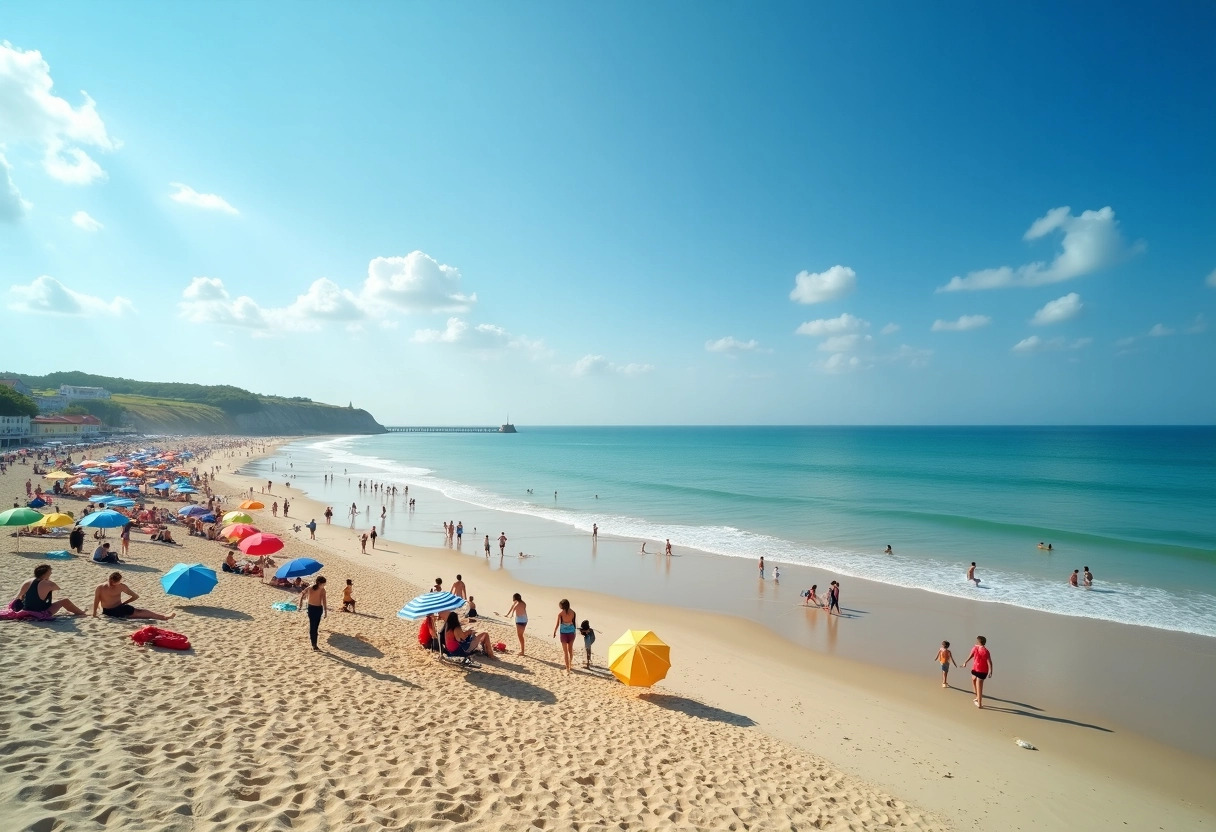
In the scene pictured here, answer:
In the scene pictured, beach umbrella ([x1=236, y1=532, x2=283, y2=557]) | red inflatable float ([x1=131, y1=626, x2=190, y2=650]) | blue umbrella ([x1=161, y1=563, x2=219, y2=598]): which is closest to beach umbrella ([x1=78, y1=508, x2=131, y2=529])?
beach umbrella ([x1=236, y1=532, x2=283, y2=557])

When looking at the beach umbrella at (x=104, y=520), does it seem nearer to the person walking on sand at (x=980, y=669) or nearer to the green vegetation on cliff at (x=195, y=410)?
the person walking on sand at (x=980, y=669)

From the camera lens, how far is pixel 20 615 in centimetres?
813

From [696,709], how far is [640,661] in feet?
4.61

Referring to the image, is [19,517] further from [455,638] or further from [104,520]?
[455,638]

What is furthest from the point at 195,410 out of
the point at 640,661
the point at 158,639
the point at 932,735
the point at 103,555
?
the point at 932,735

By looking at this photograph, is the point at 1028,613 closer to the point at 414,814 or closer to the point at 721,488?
the point at 414,814

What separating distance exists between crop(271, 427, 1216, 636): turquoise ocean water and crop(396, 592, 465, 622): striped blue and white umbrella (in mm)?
17421

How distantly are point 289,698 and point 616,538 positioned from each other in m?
21.9

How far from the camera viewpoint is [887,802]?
23.3 ft

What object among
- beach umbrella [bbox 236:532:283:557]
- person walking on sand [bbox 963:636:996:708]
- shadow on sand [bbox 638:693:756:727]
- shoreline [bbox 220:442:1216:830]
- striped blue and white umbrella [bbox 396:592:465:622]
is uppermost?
striped blue and white umbrella [bbox 396:592:465:622]

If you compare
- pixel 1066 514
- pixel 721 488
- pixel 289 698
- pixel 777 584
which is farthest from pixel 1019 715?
pixel 721 488

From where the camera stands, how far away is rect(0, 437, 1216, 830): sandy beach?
4965mm

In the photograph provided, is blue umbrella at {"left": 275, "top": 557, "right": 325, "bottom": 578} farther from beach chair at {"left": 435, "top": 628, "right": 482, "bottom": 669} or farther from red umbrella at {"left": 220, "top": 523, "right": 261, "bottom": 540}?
beach chair at {"left": 435, "top": 628, "right": 482, "bottom": 669}

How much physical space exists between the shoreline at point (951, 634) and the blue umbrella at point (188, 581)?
1136cm
